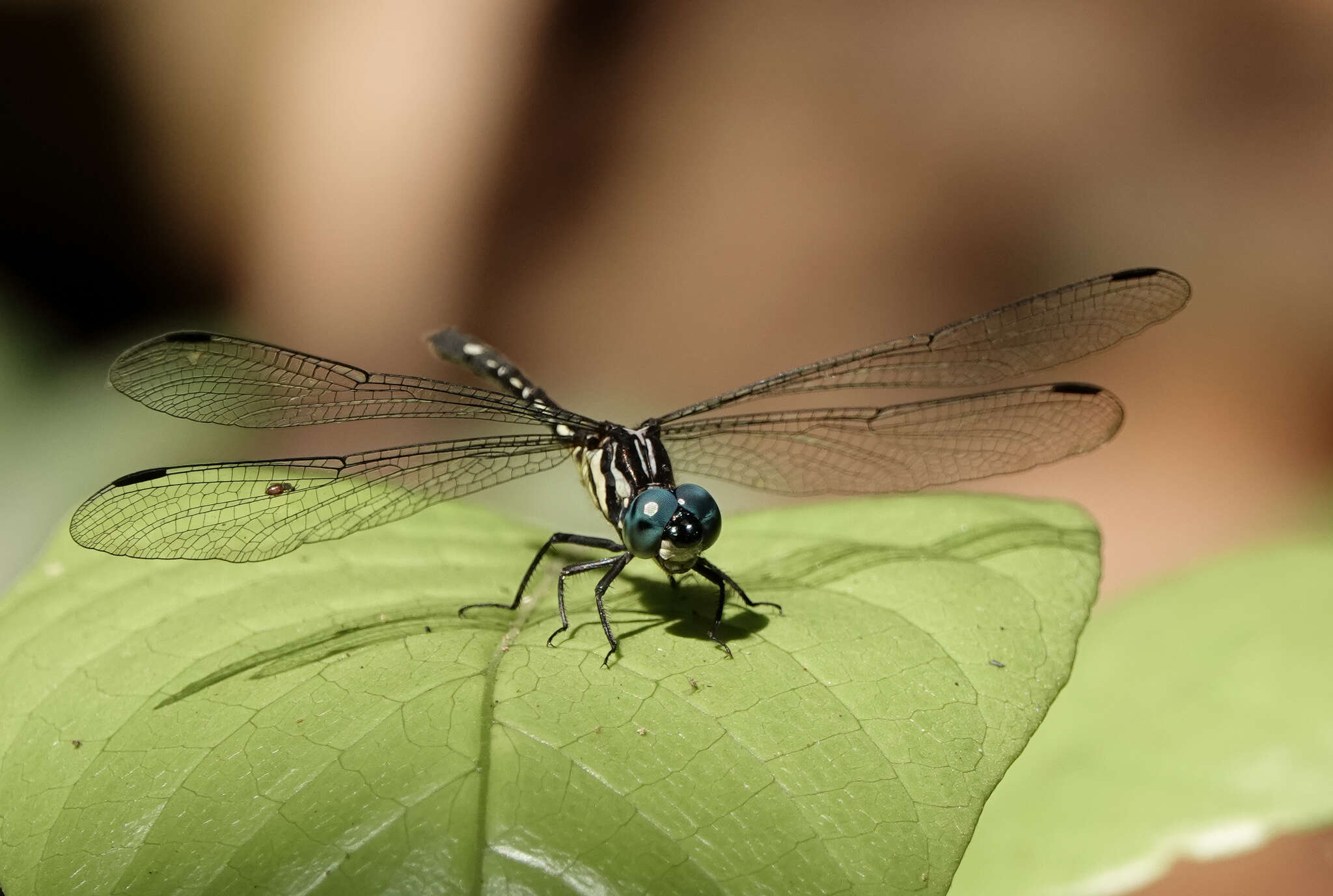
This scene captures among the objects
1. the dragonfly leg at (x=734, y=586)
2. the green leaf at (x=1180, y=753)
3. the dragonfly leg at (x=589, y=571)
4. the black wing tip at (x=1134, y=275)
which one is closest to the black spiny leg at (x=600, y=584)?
the dragonfly leg at (x=589, y=571)

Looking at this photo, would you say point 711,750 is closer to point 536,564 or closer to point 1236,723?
point 536,564

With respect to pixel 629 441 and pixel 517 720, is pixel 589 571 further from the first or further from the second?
pixel 517 720

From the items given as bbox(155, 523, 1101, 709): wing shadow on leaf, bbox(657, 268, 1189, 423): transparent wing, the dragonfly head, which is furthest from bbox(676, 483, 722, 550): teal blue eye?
bbox(657, 268, 1189, 423): transparent wing

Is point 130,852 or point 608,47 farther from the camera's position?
point 608,47

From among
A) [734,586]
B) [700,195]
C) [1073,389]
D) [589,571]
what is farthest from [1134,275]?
[700,195]

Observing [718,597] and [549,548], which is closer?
[718,597]

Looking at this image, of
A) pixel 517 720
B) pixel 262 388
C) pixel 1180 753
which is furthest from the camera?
pixel 262 388

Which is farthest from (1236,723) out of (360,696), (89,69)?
(89,69)

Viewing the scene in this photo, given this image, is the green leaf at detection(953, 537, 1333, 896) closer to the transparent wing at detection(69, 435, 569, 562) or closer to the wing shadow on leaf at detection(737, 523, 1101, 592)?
the wing shadow on leaf at detection(737, 523, 1101, 592)
